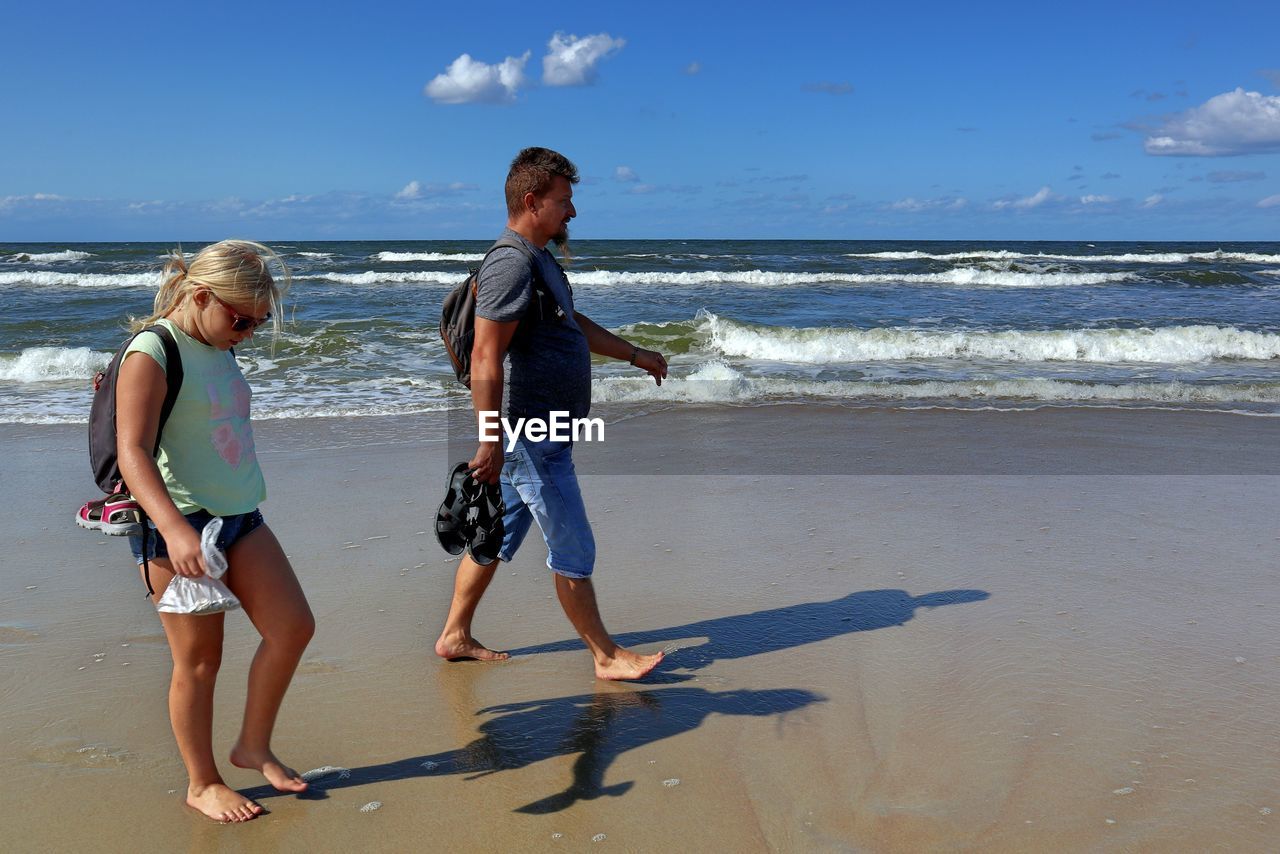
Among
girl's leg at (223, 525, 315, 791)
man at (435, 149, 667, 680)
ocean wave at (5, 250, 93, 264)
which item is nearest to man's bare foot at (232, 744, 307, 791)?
girl's leg at (223, 525, 315, 791)

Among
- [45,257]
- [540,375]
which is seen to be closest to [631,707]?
[540,375]

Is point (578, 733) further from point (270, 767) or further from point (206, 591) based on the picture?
point (206, 591)

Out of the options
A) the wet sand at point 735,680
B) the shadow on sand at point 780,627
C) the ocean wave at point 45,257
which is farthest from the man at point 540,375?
the ocean wave at point 45,257

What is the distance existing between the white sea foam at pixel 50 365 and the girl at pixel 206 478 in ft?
32.7

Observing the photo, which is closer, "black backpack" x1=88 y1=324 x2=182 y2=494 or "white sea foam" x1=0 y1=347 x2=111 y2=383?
"black backpack" x1=88 y1=324 x2=182 y2=494

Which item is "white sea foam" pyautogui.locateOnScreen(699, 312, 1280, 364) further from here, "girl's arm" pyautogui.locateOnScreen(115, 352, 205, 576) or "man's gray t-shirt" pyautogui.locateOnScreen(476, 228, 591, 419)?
"girl's arm" pyautogui.locateOnScreen(115, 352, 205, 576)

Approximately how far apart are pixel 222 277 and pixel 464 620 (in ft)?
5.61

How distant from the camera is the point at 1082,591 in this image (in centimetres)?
442

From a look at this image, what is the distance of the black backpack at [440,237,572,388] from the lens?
10.7ft

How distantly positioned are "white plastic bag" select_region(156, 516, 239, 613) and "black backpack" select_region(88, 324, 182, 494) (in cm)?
25

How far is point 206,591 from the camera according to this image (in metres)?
2.44

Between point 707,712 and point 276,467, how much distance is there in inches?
173

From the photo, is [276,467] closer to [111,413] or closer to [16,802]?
[16,802]

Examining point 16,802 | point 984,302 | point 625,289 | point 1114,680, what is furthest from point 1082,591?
point 625,289
